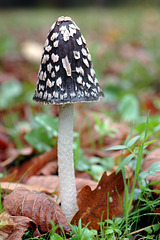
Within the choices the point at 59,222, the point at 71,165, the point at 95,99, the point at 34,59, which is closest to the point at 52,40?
the point at 95,99

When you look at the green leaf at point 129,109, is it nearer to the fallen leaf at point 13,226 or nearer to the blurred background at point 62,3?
the fallen leaf at point 13,226

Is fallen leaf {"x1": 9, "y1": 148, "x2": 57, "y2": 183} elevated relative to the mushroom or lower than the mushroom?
lower

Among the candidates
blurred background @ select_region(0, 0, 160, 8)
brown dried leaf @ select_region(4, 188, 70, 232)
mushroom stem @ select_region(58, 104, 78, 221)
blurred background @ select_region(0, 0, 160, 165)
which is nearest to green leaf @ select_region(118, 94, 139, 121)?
blurred background @ select_region(0, 0, 160, 165)

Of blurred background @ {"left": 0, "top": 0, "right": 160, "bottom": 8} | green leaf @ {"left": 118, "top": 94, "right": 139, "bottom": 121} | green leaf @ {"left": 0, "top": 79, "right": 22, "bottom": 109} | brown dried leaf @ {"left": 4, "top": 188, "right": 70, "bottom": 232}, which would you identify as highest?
blurred background @ {"left": 0, "top": 0, "right": 160, "bottom": 8}

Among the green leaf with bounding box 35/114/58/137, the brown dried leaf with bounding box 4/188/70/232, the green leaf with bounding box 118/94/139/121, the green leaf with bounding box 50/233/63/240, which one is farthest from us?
the green leaf with bounding box 118/94/139/121

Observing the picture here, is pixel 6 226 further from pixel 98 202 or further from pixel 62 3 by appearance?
pixel 62 3

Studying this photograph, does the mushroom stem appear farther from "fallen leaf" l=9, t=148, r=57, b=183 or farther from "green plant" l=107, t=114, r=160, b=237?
"fallen leaf" l=9, t=148, r=57, b=183

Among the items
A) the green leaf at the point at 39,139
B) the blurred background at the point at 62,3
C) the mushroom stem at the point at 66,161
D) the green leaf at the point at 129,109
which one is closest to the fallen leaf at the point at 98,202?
the mushroom stem at the point at 66,161
